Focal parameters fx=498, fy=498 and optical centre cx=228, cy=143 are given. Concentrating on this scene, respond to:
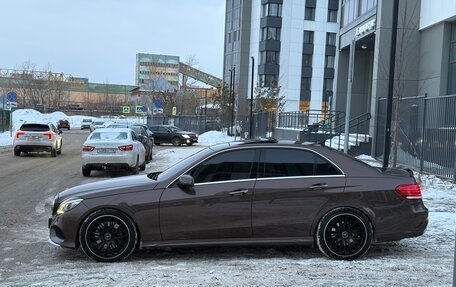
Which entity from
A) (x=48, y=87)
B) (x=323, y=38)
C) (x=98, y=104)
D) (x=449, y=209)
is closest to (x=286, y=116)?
(x=449, y=209)

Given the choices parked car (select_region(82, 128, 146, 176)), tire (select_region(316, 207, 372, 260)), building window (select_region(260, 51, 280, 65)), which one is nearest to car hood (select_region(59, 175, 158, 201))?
tire (select_region(316, 207, 372, 260))

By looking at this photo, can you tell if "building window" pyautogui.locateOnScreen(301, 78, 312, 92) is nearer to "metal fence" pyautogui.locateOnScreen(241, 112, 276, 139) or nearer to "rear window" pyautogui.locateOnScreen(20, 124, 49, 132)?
"metal fence" pyautogui.locateOnScreen(241, 112, 276, 139)

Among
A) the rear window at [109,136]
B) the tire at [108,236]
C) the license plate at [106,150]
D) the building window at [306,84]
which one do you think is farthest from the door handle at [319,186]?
the building window at [306,84]

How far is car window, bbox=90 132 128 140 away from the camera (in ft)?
50.5

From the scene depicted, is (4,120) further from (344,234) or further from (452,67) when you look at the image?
(344,234)

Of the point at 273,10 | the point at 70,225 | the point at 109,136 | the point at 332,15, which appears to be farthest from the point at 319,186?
the point at 332,15

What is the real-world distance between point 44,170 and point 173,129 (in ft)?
64.9

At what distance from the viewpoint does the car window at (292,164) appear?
6277 mm

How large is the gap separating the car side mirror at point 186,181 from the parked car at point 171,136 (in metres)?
29.4

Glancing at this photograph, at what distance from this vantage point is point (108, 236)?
19.8 ft

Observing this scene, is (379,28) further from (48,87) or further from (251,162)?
(48,87)

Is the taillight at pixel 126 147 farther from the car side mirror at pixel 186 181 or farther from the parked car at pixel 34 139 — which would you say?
the car side mirror at pixel 186 181

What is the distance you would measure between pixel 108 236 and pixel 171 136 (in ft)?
97.5

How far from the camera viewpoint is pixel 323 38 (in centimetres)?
7106
